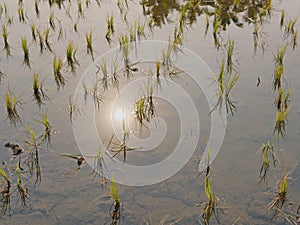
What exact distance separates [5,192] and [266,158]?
4.98 ft

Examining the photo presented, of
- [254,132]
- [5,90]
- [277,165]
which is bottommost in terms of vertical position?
[277,165]

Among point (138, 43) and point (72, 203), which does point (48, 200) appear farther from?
point (138, 43)

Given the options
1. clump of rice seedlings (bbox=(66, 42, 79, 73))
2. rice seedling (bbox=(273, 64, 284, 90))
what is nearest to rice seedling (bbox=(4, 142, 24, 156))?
clump of rice seedlings (bbox=(66, 42, 79, 73))

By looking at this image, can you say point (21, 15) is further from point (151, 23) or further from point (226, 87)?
point (226, 87)

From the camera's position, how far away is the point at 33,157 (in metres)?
2.38

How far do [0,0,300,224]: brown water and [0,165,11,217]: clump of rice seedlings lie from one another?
2 cm

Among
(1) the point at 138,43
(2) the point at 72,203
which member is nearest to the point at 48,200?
(2) the point at 72,203

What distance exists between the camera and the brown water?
1.98 m

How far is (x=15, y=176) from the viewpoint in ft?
7.23

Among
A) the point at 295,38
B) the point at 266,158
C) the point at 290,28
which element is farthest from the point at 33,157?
the point at 290,28

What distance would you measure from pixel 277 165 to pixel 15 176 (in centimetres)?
153

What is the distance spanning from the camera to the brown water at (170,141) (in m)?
1.98

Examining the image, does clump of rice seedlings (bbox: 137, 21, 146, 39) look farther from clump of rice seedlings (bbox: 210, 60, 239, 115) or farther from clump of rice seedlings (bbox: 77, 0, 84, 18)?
clump of rice seedlings (bbox: 210, 60, 239, 115)

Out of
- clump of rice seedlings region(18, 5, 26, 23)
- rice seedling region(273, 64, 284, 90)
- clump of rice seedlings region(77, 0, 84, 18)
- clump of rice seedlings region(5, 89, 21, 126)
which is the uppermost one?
clump of rice seedlings region(77, 0, 84, 18)
